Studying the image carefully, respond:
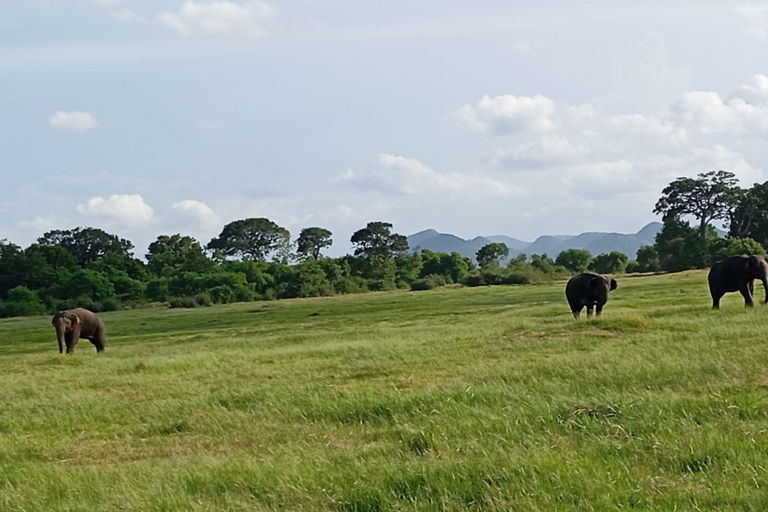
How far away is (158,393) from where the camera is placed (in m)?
15.3

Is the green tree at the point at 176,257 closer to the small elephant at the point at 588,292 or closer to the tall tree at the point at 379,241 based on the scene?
the tall tree at the point at 379,241

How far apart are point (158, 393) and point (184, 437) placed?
4.46 meters

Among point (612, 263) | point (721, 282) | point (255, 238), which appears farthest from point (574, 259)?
point (721, 282)

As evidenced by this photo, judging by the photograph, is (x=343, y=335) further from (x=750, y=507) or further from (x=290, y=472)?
(x=750, y=507)

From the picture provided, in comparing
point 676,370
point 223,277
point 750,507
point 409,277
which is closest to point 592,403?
point 676,370

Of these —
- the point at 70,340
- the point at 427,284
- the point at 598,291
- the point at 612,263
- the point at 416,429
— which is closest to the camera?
the point at 416,429

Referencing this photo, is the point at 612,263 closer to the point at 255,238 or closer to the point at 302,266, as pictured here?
the point at 302,266

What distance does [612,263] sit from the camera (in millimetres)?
89938

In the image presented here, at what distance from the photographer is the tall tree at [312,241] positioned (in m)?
123

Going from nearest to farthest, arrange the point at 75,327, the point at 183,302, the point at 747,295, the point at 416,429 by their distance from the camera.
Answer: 1. the point at 416,429
2. the point at 747,295
3. the point at 75,327
4. the point at 183,302

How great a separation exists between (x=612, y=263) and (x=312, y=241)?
4794 cm

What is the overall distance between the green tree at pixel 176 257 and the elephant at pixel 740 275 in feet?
225

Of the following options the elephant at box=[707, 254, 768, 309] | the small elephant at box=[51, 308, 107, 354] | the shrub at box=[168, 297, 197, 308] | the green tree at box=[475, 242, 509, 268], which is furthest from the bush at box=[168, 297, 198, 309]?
the elephant at box=[707, 254, 768, 309]

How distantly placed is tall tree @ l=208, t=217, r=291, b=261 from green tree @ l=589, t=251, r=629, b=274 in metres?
45.6
